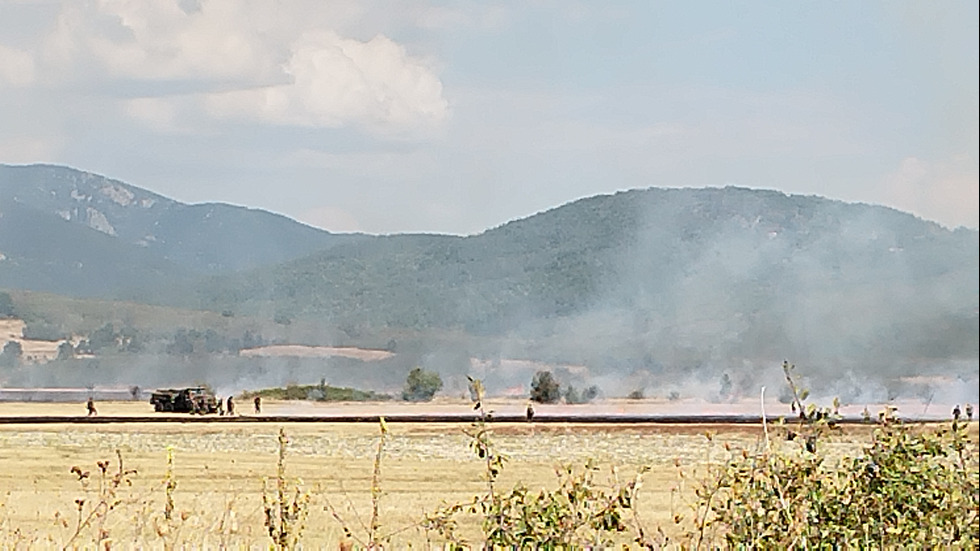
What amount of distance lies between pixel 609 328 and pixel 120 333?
34.2 meters

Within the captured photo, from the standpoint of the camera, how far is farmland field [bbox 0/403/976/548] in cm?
948

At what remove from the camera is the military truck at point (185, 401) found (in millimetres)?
41000

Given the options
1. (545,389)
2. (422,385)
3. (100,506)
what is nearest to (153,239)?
(422,385)

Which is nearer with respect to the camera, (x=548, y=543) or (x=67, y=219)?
(x=548, y=543)

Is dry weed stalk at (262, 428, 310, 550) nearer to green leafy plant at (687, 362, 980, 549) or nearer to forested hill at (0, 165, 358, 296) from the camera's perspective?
green leafy plant at (687, 362, 980, 549)

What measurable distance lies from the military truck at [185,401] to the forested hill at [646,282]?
743 cm

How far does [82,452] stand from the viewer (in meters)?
17.1

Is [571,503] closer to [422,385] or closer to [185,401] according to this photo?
[185,401]

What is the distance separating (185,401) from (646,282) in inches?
1924

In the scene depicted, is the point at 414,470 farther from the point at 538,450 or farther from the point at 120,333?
the point at 120,333

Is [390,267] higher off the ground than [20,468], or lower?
higher

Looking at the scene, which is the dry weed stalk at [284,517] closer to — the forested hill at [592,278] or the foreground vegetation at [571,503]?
the foreground vegetation at [571,503]

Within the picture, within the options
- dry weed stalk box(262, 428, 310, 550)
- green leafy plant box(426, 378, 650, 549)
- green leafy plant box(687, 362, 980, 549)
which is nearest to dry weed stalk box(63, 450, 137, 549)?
dry weed stalk box(262, 428, 310, 550)

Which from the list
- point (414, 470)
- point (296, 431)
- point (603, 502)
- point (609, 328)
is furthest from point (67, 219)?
point (603, 502)
